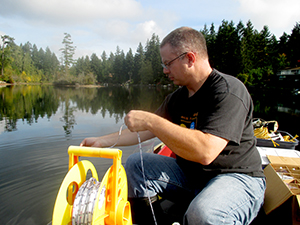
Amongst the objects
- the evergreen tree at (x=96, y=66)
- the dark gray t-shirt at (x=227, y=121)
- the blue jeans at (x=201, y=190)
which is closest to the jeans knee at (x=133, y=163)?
the blue jeans at (x=201, y=190)

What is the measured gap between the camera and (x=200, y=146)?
1.47 metres

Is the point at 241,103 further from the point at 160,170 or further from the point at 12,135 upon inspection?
the point at 12,135

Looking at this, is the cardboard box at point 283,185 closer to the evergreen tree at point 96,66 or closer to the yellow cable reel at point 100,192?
the yellow cable reel at point 100,192

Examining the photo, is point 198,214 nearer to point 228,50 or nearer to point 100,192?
point 100,192

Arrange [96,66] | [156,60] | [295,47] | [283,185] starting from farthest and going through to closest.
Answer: [96,66], [156,60], [295,47], [283,185]

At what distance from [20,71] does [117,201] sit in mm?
82592

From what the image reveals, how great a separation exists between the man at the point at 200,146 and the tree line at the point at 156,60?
149 feet

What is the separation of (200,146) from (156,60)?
69.0 m

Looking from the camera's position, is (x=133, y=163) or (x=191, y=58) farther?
(x=133, y=163)

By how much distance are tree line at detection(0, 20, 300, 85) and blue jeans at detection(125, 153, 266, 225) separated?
4554 cm

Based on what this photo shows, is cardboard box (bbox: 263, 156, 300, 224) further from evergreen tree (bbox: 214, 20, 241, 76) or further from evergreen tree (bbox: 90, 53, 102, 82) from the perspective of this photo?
evergreen tree (bbox: 90, 53, 102, 82)

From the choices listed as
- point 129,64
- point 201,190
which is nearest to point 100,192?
point 201,190

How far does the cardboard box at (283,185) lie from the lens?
75.1 inches

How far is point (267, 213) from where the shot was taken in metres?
2.04
